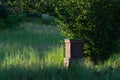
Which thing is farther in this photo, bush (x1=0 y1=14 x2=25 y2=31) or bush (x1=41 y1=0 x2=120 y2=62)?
bush (x1=0 y1=14 x2=25 y2=31)

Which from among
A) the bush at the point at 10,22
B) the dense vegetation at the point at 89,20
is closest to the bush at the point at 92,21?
the dense vegetation at the point at 89,20

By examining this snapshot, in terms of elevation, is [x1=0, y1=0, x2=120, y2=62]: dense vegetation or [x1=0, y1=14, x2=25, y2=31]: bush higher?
[x1=0, y1=14, x2=25, y2=31]: bush

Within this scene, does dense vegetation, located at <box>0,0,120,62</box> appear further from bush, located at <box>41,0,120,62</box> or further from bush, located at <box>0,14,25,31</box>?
bush, located at <box>0,14,25,31</box>

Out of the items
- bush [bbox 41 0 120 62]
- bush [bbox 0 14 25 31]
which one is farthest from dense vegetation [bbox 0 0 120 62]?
bush [bbox 0 14 25 31]

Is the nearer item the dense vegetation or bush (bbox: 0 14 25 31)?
the dense vegetation

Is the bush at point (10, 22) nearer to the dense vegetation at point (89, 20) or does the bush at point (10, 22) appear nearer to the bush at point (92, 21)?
the dense vegetation at point (89, 20)

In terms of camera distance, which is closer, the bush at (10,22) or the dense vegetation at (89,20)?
the dense vegetation at (89,20)

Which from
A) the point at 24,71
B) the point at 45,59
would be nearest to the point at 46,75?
the point at 24,71

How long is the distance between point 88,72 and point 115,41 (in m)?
2.76

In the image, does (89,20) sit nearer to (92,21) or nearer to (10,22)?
(92,21)

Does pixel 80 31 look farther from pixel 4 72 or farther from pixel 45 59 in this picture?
pixel 4 72

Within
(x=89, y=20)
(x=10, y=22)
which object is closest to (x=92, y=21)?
(x=89, y=20)

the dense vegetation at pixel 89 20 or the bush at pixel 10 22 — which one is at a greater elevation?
the bush at pixel 10 22

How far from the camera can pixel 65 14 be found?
10.8 metres
